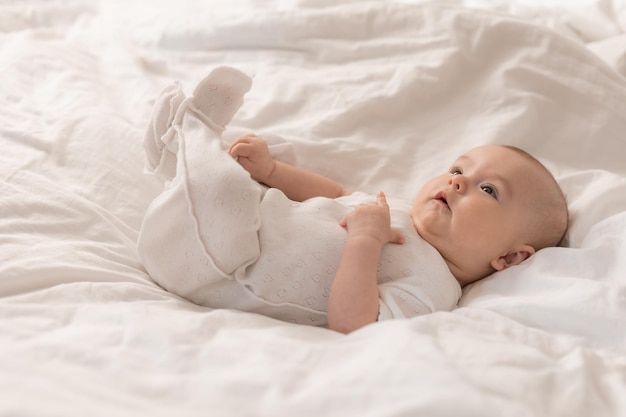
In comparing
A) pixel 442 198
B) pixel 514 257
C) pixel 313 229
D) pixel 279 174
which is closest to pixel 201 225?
pixel 313 229

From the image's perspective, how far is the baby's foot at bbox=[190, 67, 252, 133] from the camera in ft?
4.00

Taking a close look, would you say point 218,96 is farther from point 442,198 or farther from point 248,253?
point 442,198

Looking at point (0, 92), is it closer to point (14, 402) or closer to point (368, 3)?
point (368, 3)

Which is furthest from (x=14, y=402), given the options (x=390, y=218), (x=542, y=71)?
(x=542, y=71)

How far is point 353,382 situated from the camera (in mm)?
762

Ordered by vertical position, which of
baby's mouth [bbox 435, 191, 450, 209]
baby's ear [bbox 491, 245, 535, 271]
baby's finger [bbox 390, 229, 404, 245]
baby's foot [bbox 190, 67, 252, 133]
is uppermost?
baby's foot [bbox 190, 67, 252, 133]

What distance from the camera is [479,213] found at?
117cm

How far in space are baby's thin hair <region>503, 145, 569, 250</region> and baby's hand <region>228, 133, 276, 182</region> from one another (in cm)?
45

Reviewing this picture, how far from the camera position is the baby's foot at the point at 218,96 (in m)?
1.22

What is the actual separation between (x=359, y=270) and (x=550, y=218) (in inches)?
15.0

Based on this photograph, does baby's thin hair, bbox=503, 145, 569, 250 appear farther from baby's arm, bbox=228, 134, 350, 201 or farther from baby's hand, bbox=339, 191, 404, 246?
baby's arm, bbox=228, 134, 350, 201

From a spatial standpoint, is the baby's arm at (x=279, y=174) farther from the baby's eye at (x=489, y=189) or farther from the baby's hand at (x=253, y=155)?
the baby's eye at (x=489, y=189)

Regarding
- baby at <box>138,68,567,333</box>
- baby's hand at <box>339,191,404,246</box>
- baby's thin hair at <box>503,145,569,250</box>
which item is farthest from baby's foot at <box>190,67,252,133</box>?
baby's thin hair at <box>503,145,569,250</box>

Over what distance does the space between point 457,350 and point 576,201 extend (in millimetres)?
542
